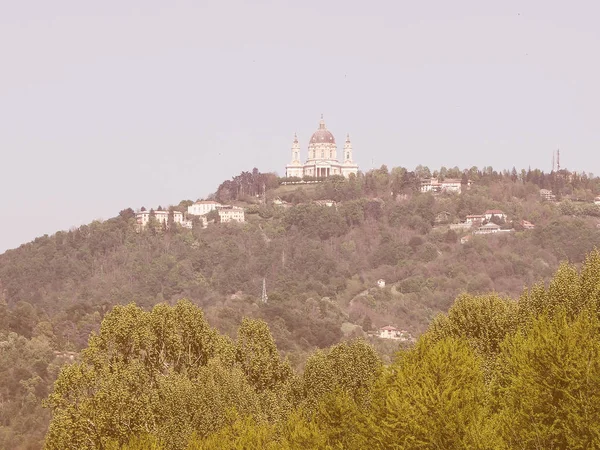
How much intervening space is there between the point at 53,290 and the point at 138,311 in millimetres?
143272

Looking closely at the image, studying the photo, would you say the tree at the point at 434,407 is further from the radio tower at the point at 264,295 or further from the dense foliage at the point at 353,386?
the radio tower at the point at 264,295

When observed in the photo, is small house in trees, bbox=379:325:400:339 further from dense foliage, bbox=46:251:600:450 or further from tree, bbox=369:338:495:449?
tree, bbox=369:338:495:449

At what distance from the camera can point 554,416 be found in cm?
3597

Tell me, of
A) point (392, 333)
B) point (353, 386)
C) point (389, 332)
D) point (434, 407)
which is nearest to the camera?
point (434, 407)

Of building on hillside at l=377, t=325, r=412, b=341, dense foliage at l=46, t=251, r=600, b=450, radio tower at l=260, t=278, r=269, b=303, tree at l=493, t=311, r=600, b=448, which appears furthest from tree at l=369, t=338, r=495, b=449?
radio tower at l=260, t=278, r=269, b=303

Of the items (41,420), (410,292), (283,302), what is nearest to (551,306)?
(41,420)

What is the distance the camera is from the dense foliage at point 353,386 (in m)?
36.4

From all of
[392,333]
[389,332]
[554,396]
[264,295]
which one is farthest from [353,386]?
[264,295]

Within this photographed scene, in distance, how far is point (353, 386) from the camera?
55062 mm

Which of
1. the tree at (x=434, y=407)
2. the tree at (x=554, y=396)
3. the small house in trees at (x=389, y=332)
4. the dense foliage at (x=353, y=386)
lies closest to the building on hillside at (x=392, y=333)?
the small house in trees at (x=389, y=332)

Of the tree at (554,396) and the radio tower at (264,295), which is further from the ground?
the tree at (554,396)

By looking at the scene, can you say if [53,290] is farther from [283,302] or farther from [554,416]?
[554,416]

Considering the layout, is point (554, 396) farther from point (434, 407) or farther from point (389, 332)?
point (389, 332)

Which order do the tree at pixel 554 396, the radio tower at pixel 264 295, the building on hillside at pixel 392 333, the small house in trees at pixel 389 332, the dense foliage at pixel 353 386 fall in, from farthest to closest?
1. the radio tower at pixel 264 295
2. the small house in trees at pixel 389 332
3. the building on hillside at pixel 392 333
4. the dense foliage at pixel 353 386
5. the tree at pixel 554 396
